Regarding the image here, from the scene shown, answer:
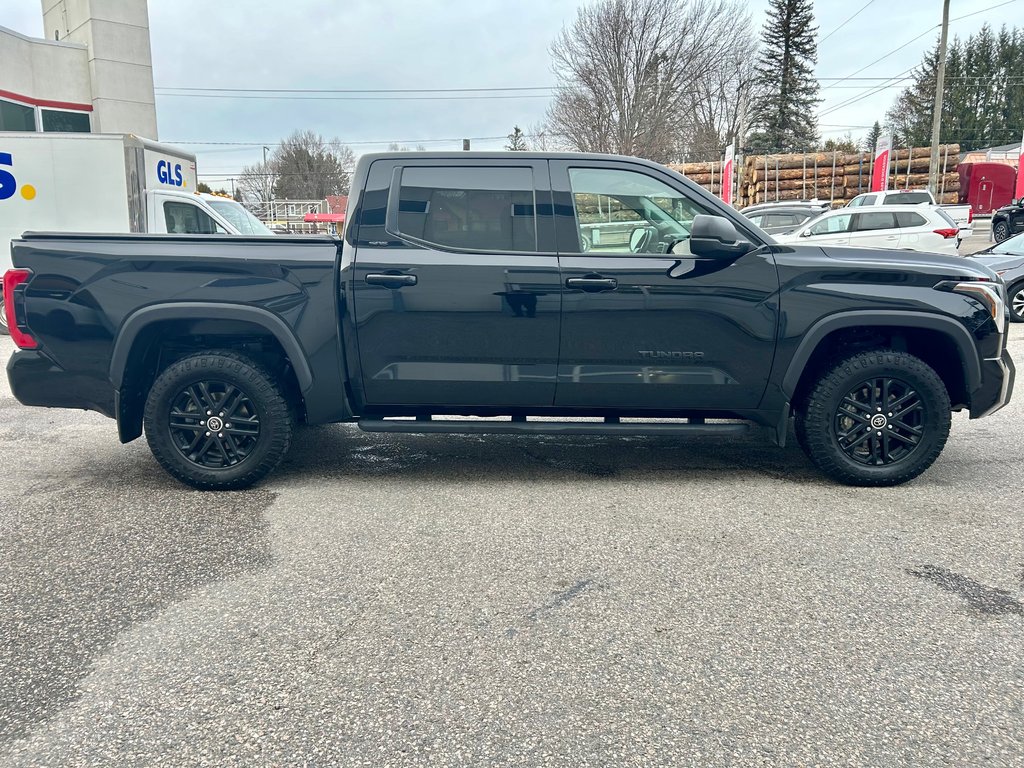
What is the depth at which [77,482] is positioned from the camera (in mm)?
4891

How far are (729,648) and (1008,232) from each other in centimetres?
2554

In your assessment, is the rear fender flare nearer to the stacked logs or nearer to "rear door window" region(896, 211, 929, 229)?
"rear door window" region(896, 211, 929, 229)

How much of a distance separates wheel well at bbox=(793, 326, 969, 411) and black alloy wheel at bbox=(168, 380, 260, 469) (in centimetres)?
324

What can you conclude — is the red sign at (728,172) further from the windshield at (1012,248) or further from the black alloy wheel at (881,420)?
the black alloy wheel at (881,420)

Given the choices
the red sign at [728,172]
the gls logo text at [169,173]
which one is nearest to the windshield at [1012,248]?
the gls logo text at [169,173]

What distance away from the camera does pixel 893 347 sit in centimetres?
467

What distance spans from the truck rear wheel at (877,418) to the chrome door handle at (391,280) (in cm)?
241

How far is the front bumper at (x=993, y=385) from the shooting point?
4512 millimetres

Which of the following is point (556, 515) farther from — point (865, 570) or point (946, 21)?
point (946, 21)

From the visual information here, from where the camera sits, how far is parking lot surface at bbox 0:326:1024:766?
2371mm

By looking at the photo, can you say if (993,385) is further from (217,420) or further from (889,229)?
(889,229)

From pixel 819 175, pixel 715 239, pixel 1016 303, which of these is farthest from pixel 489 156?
pixel 819 175

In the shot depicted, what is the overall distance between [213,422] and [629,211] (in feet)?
8.88

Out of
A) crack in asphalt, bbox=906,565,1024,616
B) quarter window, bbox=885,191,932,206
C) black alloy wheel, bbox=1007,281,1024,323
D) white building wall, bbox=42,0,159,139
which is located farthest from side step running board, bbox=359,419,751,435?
quarter window, bbox=885,191,932,206
